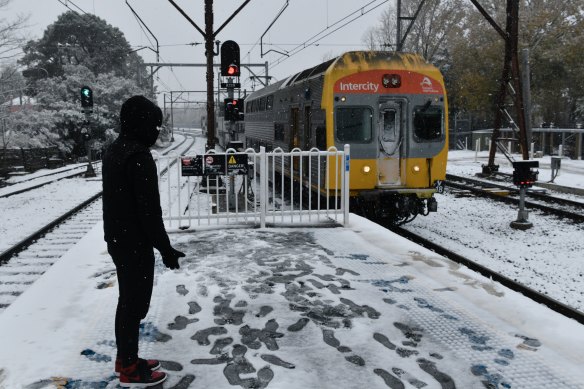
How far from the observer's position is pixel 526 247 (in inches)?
360

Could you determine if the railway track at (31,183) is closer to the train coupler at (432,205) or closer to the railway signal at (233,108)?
the railway signal at (233,108)

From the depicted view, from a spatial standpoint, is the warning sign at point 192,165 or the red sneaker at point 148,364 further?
the warning sign at point 192,165

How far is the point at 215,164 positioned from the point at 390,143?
405 cm

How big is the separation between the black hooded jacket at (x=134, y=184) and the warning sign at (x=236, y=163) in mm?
4579

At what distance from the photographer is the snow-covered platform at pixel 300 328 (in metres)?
3.64

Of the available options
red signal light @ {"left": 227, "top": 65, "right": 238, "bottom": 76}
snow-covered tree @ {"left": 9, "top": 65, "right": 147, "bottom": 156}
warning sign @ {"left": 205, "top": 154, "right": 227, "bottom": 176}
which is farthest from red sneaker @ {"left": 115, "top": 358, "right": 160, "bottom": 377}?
snow-covered tree @ {"left": 9, "top": 65, "right": 147, "bottom": 156}

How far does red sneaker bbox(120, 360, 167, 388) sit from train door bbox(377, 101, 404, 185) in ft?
24.9

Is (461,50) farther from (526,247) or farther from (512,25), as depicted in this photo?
(526,247)

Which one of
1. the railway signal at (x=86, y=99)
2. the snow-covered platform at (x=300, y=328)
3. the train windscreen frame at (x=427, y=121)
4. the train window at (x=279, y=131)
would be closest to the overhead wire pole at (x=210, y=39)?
the train window at (x=279, y=131)

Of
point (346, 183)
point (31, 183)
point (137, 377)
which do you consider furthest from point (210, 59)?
point (137, 377)

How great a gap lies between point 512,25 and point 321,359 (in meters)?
16.2

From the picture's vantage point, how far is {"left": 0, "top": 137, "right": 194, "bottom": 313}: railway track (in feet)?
24.2

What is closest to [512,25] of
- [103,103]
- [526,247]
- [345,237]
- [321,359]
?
[526,247]

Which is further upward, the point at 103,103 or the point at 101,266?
the point at 103,103
